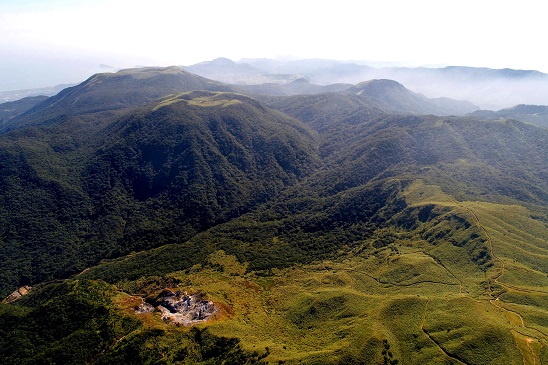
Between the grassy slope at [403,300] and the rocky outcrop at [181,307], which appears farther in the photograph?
the rocky outcrop at [181,307]

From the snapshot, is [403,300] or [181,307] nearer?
[403,300]

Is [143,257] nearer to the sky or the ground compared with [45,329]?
nearer to the ground

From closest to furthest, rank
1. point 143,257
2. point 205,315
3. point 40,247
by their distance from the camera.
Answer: point 205,315 → point 143,257 → point 40,247

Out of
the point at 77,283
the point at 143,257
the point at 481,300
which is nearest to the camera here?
the point at 481,300

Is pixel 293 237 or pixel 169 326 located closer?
pixel 169 326

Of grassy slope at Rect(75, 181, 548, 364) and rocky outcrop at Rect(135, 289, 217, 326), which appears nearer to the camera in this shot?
grassy slope at Rect(75, 181, 548, 364)

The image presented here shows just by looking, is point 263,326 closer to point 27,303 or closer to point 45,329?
point 45,329

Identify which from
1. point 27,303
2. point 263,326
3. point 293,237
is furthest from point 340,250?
point 27,303

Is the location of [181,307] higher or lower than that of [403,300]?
lower
